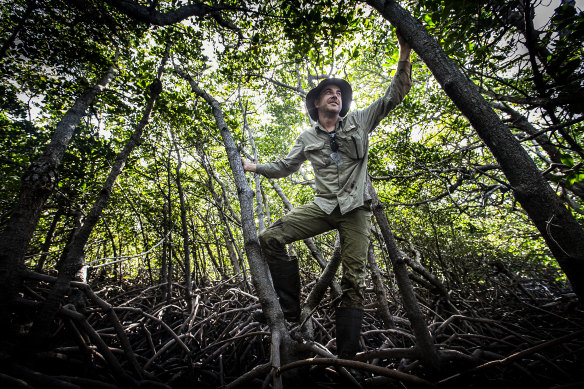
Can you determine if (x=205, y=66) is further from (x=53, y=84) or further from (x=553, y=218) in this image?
(x=553, y=218)

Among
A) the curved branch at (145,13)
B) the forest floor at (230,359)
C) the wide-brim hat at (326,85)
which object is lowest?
the forest floor at (230,359)

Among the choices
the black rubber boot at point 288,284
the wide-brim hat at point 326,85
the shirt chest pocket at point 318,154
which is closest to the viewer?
the black rubber boot at point 288,284

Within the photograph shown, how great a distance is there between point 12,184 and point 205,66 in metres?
4.50

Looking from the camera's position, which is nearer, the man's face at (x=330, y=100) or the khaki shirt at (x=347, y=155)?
the khaki shirt at (x=347, y=155)

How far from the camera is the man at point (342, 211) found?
1912 mm

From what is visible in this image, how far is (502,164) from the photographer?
1319 millimetres

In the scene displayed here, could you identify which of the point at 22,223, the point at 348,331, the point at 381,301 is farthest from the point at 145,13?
the point at 381,301

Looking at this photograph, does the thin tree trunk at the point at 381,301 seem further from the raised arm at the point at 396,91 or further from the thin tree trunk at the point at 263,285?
the raised arm at the point at 396,91

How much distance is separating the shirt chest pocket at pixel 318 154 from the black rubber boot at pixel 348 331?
1.43m

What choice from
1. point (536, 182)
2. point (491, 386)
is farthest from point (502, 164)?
point (491, 386)

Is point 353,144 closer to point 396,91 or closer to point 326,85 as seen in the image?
point 396,91

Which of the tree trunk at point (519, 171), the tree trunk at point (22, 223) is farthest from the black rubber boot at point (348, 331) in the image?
the tree trunk at point (22, 223)

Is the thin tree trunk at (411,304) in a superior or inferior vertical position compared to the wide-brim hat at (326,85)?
inferior

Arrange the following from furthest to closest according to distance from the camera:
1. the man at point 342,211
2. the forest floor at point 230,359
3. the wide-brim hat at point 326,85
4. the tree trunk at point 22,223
A: the wide-brim hat at point 326,85 → the man at point 342,211 → the tree trunk at point 22,223 → the forest floor at point 230,359
